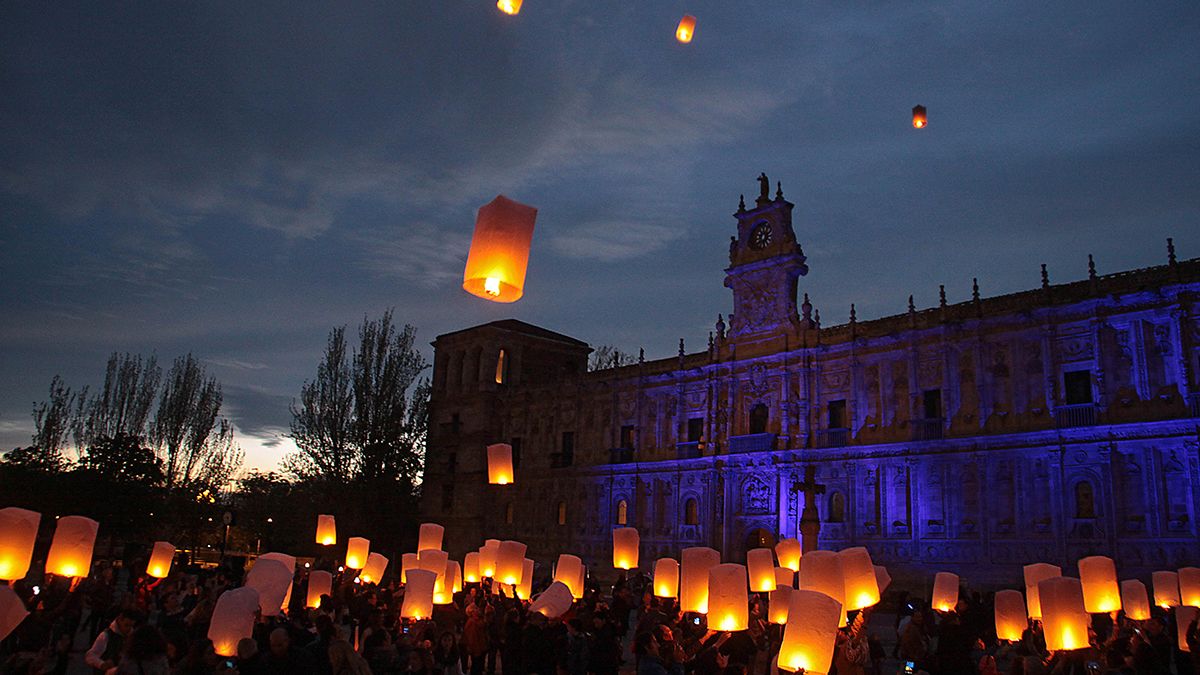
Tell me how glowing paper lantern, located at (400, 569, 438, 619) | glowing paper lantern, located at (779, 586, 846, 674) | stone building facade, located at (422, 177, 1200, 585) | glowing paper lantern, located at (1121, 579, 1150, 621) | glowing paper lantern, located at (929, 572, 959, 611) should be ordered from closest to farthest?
glowing paper lantern, located at (779, 586, 846, 674), glowing paper lantern, located at (400, 569, 438, 619), glowing paper lantern, located at (1121, 579, 1150, 621), glowing paper lantern, located at (929, 572, 959, 611), stone building facade, located at (422, 177, 1200, 585)

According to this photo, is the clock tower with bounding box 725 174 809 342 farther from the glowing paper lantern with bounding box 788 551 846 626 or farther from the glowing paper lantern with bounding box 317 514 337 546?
the glowing paper lantern with bounding box 788 551 846 626

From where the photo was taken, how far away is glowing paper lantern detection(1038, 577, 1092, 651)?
961 cm

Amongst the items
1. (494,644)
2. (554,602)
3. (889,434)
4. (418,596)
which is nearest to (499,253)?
(554,602)

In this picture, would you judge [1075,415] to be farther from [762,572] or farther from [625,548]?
[762,572]

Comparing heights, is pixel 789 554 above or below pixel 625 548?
above

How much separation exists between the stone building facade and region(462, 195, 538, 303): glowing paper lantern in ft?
77.7

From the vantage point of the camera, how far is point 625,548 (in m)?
20.0

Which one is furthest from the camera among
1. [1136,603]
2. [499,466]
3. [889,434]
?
[889,434]

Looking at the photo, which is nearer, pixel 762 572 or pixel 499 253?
pixel 499 253

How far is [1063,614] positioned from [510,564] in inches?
397

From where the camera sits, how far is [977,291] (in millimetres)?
28266

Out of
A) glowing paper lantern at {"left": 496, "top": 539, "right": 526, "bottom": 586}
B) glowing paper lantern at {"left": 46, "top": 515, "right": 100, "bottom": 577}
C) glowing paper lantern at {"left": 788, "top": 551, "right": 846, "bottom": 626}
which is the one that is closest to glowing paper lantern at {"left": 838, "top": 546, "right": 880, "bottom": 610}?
glowing paper lantern at {"left": 788, "top": 551, "right": 846, "bottom": 626}

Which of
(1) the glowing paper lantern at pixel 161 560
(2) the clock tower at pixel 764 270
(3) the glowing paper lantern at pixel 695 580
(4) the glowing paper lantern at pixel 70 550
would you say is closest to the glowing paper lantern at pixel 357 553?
(1) the glowing paper lantern at pixel 161 560

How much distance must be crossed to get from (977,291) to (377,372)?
28185 millimetres
